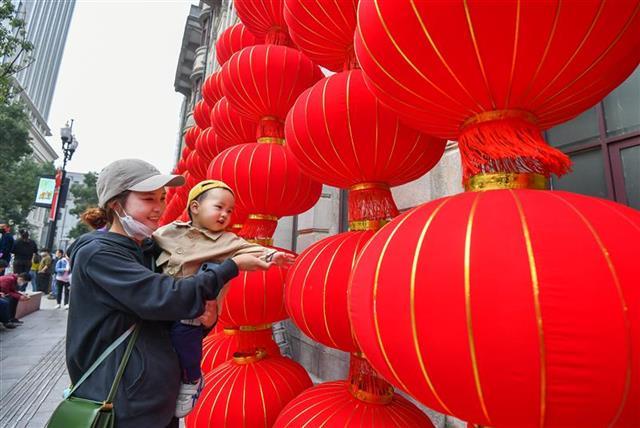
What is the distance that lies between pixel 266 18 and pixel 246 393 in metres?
3.43

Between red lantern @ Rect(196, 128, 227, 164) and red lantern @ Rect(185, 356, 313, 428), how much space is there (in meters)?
2.81

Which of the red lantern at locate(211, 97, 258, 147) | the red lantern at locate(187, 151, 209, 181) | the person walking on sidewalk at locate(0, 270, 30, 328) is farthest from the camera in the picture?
the person walking on sidewalk at locate(0, 270, 30, 328)

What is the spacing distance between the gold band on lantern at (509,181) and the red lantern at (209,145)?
3.86 m

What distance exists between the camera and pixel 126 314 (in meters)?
1.40

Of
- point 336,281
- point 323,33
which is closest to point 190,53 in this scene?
point 323,33

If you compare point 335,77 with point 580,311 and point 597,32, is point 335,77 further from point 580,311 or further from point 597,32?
point 580,311

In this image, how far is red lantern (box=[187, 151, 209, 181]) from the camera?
5.43 meters

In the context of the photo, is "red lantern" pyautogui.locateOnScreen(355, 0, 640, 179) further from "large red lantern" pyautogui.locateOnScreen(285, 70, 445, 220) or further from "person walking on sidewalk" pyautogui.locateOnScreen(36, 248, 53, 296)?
"person walking on sidewalk" pyautogui.locateOnScreen(36, 248, 53, 296)

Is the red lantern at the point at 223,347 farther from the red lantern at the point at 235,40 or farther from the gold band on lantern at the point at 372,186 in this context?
the red lantern at the point at 235,40

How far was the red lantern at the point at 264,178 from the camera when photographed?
9.02ft

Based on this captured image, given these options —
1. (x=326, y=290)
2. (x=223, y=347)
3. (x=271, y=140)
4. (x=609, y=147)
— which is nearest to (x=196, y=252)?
(x=326, y=290)

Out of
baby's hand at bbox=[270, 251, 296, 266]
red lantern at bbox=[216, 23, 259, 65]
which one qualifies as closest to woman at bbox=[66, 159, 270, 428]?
baby's hand at bbox=[270, 251, 296, 266]

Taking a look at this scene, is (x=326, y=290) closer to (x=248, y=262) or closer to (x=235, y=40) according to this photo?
(x=248, y=262)

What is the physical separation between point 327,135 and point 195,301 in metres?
1.06
